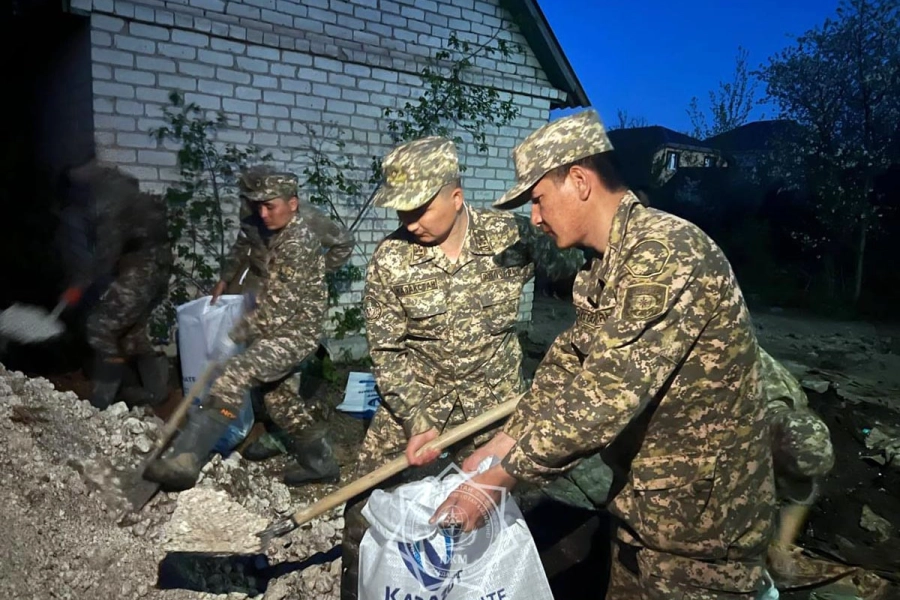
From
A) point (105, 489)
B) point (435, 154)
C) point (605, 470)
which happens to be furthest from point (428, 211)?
point (605, 470)

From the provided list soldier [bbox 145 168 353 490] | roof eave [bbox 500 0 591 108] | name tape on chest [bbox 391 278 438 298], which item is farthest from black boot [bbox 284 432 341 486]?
roof eave [bbox 500 0 591 108]

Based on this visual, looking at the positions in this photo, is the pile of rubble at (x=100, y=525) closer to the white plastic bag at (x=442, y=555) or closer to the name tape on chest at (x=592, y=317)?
the white plastic bag at (x=442, y=555)

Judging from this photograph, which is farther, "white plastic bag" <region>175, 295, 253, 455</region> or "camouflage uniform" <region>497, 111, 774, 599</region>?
"white plastic bag" <region>175, 295, 253, 455</region>

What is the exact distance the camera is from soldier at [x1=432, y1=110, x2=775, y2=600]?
1.39 m

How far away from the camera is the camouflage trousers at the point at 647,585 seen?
1608 millimetres

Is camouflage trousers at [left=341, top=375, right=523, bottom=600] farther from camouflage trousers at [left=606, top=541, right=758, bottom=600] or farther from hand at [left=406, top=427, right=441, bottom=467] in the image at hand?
camouflage trousers at [left=606, top=541, right=758, bottom=600]

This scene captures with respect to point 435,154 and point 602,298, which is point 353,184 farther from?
point 602,298

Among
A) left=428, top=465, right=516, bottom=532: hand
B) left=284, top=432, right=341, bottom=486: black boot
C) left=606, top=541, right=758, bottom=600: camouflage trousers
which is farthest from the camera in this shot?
left=284, top=432, right=341, bottom=486: black boot

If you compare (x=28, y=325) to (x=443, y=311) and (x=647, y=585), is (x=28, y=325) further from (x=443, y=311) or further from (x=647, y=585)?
(x=647, y=585)

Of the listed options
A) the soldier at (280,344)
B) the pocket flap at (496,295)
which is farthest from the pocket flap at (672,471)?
the soldier at (280,344)

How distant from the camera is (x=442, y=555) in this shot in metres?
1.65

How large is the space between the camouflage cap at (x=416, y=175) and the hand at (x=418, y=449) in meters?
0.83

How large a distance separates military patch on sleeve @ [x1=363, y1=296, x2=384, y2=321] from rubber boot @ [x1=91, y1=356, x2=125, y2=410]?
2.63 meters

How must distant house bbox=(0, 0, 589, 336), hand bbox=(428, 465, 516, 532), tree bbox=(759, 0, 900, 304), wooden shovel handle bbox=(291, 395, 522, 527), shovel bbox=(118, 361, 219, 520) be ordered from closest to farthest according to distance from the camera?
1. hand bbox=(428, 465, 516, 532)
2. wooden shovel handle bbox=(291, 395, 522, 527)
3. shovel bbox=(118, 361, 219, 520)
4. distant house bbox=(0, 0, 589, 336)
5. tree bbox=(759, 0, 900, 304)
